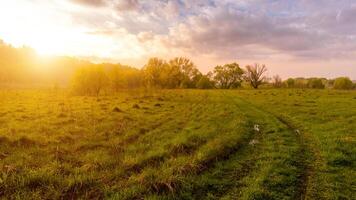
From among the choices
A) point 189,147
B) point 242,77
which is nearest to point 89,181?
point 189,147

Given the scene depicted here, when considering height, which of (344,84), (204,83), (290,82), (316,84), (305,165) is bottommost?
(305,165)

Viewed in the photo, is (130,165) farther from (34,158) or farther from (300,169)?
(300,169)

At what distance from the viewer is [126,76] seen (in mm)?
79062

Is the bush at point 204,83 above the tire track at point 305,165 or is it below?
above

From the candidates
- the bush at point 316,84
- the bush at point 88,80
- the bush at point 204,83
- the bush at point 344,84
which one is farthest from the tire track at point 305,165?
the bush at point 344,84

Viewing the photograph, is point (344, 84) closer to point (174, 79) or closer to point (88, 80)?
point (174, 79)

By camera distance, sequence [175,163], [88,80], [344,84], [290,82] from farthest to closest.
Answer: [290,82]
[344,84]
[88,80]
[175,163]

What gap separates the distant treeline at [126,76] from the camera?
6656 centimetres

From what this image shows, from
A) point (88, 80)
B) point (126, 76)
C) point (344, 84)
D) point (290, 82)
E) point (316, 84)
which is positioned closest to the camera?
point (88, 80)

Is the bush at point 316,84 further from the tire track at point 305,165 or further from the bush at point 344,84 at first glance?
the tire track at point 305,165

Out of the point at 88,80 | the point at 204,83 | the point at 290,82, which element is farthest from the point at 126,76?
the point at 290,82

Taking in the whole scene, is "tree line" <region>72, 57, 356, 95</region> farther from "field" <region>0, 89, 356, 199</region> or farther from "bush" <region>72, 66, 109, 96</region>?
"field" <region>0, 89, 356, 199</region>

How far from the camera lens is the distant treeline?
218 ft

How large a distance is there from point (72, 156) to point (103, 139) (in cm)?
361
